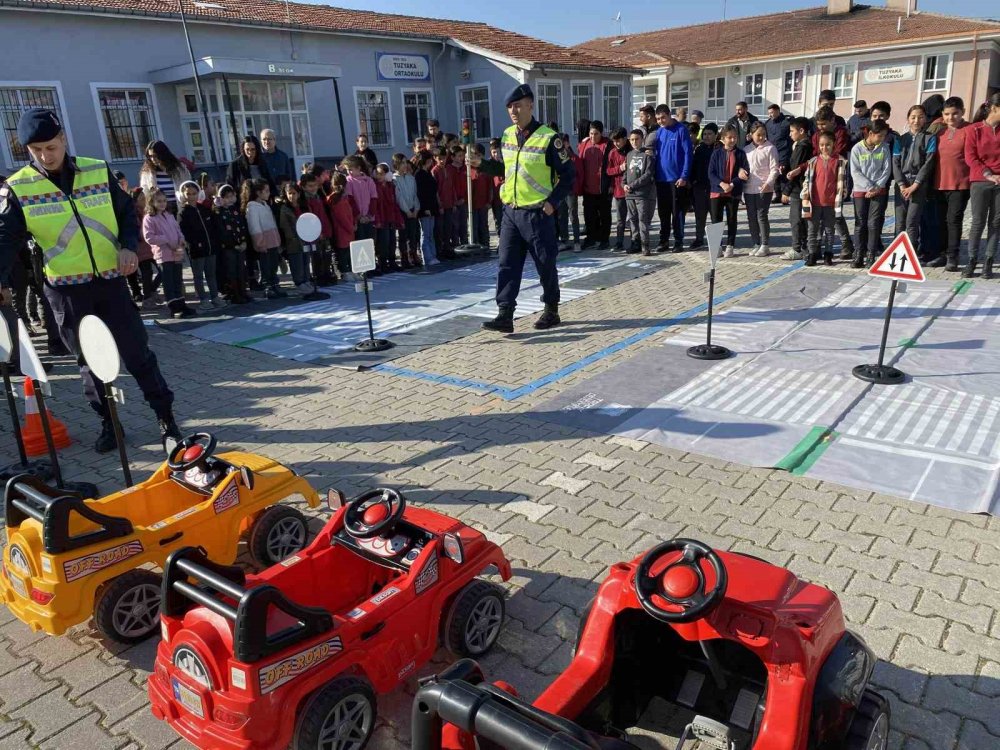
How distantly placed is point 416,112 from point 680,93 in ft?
63.4

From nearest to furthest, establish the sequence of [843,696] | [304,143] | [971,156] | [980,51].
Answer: [843,696]
[971,156]
[304,143]
[980,51]

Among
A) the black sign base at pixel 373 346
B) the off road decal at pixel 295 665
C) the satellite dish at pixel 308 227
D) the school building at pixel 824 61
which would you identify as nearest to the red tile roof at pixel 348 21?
the school building at pixel 824 61

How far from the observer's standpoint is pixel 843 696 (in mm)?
2303

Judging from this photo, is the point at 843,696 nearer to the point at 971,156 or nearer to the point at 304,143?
the point at 971,156

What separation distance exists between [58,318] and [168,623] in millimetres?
3497

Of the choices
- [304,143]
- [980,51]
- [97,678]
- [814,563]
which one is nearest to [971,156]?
[814,563]

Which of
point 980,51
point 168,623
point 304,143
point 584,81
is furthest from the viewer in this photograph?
point 980,51

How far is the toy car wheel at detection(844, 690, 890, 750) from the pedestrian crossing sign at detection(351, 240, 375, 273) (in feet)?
20.5

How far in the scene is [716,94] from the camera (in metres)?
37.4

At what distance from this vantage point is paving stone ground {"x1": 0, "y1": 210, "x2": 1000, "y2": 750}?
3.04 m

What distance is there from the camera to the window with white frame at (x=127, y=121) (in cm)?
1756

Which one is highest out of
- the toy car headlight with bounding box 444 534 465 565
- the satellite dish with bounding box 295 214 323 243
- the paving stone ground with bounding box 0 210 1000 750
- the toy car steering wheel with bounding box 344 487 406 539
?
the satellite dish with bounding box 295 214 323 243

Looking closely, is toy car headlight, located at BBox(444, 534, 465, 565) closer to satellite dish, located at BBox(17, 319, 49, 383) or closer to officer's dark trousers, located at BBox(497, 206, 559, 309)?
satellite dish, located at BBox(17, 319, 49, 383)

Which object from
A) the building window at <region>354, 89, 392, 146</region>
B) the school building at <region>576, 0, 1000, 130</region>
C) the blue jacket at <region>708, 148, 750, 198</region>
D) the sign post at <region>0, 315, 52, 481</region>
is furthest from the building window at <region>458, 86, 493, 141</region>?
the sign post at <region>0, 315, 52, 481</region>
